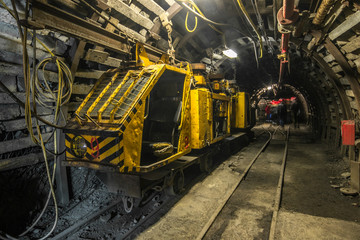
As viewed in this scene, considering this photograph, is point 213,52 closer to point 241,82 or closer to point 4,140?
point 241,82

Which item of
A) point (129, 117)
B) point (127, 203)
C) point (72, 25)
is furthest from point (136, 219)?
point (72, 25)

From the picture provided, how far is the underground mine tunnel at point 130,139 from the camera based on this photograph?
3.08 metres

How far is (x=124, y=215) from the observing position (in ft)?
12.4

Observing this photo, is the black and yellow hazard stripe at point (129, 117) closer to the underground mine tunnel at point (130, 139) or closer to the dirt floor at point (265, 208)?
the underground mine tunnel at point (130, 139)

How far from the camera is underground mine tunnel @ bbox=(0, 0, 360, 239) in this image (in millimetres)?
3084

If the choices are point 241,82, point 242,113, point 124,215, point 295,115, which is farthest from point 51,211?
point 295,115

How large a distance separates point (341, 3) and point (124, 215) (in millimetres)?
5504

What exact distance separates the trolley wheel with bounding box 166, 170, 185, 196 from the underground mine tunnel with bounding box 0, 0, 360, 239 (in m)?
0.02

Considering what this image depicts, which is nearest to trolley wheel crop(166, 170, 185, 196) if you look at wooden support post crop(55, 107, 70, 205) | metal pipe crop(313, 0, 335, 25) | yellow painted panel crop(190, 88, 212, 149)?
yellow painted panel crop(190, 88, 212, 149)

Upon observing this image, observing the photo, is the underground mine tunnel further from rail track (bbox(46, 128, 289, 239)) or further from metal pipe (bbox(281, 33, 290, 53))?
metal pipe (bbox(281, 33, 290, 53))

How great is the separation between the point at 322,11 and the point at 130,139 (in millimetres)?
4186

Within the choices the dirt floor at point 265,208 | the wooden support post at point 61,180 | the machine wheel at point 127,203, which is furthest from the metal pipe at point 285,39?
the wooden support post at point 61,180

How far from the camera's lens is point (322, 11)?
371 cm

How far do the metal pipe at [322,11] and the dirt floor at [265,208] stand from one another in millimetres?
3740
